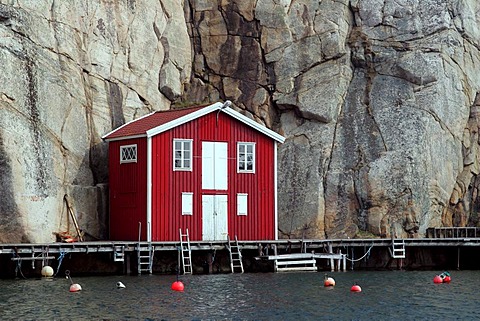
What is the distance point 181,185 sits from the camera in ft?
171

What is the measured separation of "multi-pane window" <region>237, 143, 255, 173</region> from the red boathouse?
0.05 metres

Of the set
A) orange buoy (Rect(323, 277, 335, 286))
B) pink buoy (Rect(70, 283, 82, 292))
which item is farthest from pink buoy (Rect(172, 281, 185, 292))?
orange buoy (Rect(323, 277, 335, 286))

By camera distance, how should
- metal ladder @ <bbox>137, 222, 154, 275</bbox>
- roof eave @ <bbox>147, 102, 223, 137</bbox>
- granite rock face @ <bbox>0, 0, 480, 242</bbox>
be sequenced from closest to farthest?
metal ladder @ <bbox>137, 222, 154, 275</bbox>
roof eave @ <bbox>147, 102, 223, 137</bbox>
granite rock face @ <bbox>0, 0, 480, 242</bbox>

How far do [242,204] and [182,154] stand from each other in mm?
3930

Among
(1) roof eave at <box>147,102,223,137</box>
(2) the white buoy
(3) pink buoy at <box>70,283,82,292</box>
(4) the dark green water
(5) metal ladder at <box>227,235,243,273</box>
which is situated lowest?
(4) the dark green water

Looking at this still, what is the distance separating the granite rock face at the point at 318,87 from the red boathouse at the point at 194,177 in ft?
8.00

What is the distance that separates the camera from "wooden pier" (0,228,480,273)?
4762 cm

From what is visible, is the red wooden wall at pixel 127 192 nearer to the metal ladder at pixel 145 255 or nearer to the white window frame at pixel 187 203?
the metal ladder at pixel 145 255

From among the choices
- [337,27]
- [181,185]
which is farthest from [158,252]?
[337,27]

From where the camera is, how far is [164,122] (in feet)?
172

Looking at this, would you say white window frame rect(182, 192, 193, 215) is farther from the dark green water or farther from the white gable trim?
the dark green water

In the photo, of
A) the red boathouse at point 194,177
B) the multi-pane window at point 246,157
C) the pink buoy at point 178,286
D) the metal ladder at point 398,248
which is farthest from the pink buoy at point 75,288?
the metal ladder at point 398,248

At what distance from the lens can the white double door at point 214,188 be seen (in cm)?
5269

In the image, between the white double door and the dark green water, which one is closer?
the dark green water
